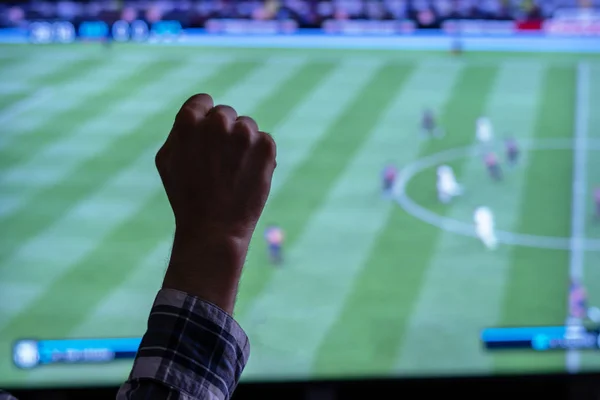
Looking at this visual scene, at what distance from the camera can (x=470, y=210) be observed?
3010 mm

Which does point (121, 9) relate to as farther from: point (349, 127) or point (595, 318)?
point (595, 318)

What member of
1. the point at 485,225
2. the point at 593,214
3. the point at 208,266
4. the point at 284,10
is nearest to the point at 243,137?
the point at 208,266

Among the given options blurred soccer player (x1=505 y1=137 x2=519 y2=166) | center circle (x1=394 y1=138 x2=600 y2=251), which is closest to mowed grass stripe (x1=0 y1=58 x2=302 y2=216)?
center circle (x1=394 y1=138 x2=600 y2=251)

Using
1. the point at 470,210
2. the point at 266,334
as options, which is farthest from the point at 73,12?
the point at 470,210

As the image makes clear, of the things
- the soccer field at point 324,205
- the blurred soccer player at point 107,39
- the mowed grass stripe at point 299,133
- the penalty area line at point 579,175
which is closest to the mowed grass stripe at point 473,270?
the soccer field at point 324,205

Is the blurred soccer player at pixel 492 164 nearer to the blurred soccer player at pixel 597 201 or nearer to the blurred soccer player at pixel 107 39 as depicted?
the blurred soccer player at pixel 597 201

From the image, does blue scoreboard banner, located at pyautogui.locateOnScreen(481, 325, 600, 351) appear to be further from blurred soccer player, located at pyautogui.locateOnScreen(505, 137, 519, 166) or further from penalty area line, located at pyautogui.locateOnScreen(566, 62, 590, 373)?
blurred soccer player, located at pyautogui.locateOnScreen(505, 137, 519, 166)

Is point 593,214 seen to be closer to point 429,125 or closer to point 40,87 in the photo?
point 429,125

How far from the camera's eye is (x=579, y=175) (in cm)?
297

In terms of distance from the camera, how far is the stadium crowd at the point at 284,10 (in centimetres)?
276

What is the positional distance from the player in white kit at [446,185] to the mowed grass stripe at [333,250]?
206 millimetres

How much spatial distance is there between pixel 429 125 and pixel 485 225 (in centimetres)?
39
